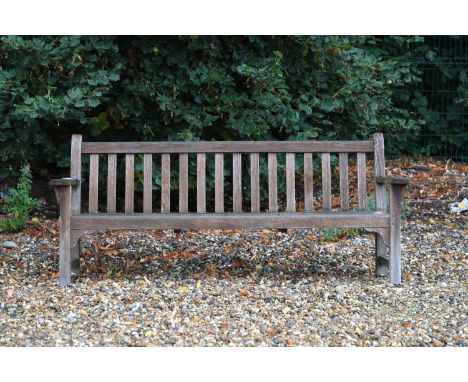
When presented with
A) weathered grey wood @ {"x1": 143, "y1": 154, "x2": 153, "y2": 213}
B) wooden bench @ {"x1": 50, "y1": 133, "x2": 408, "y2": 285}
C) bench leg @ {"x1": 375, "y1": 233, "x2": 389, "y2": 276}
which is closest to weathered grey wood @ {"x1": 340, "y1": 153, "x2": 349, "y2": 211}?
wooden bench @ {"x1": 50, "y1": 133, "x2": 408, "y2": 285}

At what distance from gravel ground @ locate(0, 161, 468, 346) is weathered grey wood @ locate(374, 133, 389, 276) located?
118 mm

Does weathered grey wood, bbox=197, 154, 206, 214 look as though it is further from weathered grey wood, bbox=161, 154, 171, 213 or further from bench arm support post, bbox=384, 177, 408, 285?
bench arm support post, bbox=384, 177, 408, 285

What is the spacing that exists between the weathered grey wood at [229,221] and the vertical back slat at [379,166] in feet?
1.20

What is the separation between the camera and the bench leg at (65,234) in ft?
15.9

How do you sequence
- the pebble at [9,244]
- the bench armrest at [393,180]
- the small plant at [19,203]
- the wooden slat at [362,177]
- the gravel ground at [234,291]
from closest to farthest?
the gravel ground at [234,291]
the bench armrest at [393,180]
the wooden slat at [362,177]
the pebble at [9,244]
the small plant at [19,203]

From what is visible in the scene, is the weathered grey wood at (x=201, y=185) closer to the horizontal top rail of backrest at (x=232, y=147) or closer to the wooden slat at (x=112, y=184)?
the horizontal top rail of backrest at (x=232, y=147)

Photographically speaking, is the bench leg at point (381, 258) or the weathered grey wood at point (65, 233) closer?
the weathered grey wood at point (65, 233)

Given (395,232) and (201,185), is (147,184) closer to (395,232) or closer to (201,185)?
(201,185)

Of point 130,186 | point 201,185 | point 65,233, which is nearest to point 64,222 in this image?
point 65,233

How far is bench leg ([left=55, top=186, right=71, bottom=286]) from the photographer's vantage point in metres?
4.84

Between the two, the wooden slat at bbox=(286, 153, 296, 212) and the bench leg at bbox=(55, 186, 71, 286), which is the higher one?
the wooden slat at bbox=(286, 153, 296, 212)

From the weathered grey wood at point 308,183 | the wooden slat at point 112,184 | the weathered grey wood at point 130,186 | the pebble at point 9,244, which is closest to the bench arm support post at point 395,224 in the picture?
the weathered grey wood at point 308,183

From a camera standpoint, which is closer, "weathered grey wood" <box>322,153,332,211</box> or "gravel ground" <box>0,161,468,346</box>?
"gravel ground" <box>0,161,468,346</box>

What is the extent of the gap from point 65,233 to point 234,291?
1.22m
